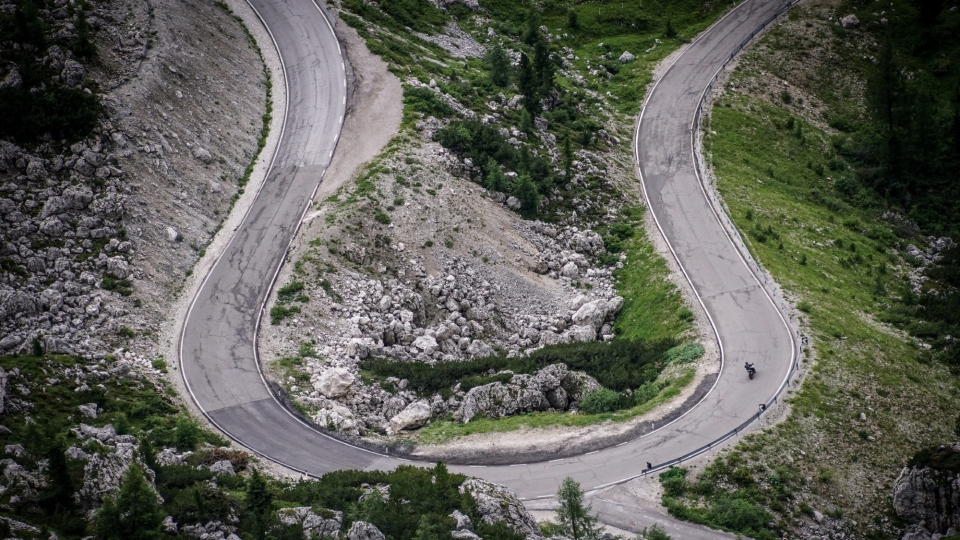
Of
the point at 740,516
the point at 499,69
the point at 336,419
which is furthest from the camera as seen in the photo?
the point at 499,69

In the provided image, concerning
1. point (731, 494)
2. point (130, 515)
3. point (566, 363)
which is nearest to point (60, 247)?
point (130, 515)

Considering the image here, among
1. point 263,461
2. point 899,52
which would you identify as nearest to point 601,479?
point 263,461

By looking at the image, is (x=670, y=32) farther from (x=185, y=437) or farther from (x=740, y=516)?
(x=185, y=437)

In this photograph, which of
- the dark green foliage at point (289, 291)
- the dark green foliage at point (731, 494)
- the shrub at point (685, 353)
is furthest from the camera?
the dark green foliage at point (289, 291)

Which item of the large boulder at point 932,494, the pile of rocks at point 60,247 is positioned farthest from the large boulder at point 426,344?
the large boulder at point 932,494

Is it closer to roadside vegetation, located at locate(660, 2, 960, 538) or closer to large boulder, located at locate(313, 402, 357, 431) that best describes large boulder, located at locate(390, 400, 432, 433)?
large boulder, located at locate(313, 402, 357, 431)

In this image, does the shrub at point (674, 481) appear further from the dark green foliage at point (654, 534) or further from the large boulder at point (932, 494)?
the large boulder at point (932, 494)
